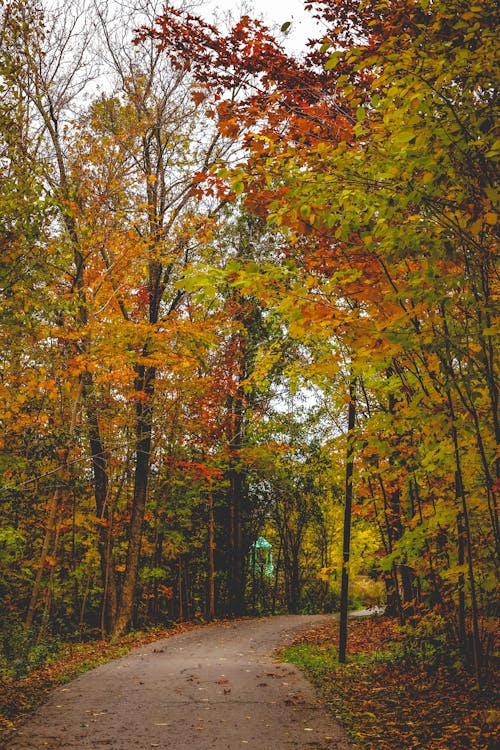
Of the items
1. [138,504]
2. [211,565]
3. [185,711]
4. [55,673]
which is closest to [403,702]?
[185,711]

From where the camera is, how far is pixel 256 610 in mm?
25562

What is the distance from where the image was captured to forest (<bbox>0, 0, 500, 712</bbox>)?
369 centimetres

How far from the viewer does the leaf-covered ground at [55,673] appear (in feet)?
22.4

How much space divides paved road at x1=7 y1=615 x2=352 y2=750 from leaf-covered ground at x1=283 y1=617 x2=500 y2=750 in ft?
1.07

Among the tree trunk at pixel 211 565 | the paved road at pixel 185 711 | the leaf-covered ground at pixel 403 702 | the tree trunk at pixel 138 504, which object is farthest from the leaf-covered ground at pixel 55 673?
the tree trunk at pixel 211 565

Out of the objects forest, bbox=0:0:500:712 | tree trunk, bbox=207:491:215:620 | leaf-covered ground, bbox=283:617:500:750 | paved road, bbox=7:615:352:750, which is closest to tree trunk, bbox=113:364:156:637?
forest, bbox=0:0:500:712

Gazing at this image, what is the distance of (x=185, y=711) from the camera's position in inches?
259

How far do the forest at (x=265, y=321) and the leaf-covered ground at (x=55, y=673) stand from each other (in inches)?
16.5

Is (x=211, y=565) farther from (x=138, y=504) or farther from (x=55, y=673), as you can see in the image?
(x=55, y=673)

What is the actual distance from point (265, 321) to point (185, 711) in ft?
26.8

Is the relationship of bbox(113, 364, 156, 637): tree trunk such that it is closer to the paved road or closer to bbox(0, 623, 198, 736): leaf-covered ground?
bbox(0, 623, 198, 736): leaf-covered ground

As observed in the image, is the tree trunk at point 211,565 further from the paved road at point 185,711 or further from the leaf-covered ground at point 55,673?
the paved road at point 185,711

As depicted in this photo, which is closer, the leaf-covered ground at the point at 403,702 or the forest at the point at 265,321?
the forest at the point at 265,321

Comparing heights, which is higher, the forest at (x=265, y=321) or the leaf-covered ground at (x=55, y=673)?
the forest at (x=265, y=321)
